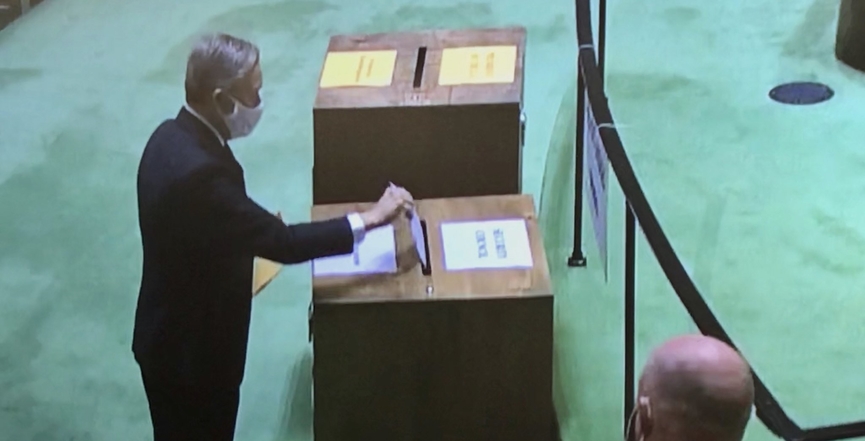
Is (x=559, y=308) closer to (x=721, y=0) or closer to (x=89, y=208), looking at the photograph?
(x=89, y=208)

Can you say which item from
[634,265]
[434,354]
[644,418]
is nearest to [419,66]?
[434,354]

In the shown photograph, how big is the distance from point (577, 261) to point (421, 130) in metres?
0.85

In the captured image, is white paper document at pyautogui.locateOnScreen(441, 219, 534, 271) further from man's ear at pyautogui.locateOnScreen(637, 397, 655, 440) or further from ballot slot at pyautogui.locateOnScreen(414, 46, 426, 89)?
man's ear at pyautogui.locateOnScreen(637, 397, 655, 440)

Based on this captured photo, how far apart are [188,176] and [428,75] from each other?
102cm

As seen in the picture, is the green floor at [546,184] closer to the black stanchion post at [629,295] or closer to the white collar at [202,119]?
the black stanchion post at [629,295]

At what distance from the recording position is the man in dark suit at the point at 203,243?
242 cm

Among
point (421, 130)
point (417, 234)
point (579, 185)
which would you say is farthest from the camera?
point (579, 185)

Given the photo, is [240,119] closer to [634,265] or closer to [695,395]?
[634,265]

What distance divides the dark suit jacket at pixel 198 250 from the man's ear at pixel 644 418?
1077 mm

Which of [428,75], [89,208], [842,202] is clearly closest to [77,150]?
[89,208]

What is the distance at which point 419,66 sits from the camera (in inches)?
132

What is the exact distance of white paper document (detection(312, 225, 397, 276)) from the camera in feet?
9.20

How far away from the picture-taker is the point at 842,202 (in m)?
4.06

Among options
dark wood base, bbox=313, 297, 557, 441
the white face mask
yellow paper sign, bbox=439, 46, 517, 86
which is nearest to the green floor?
dark wood base, bbox=313, 297, 557, 441
